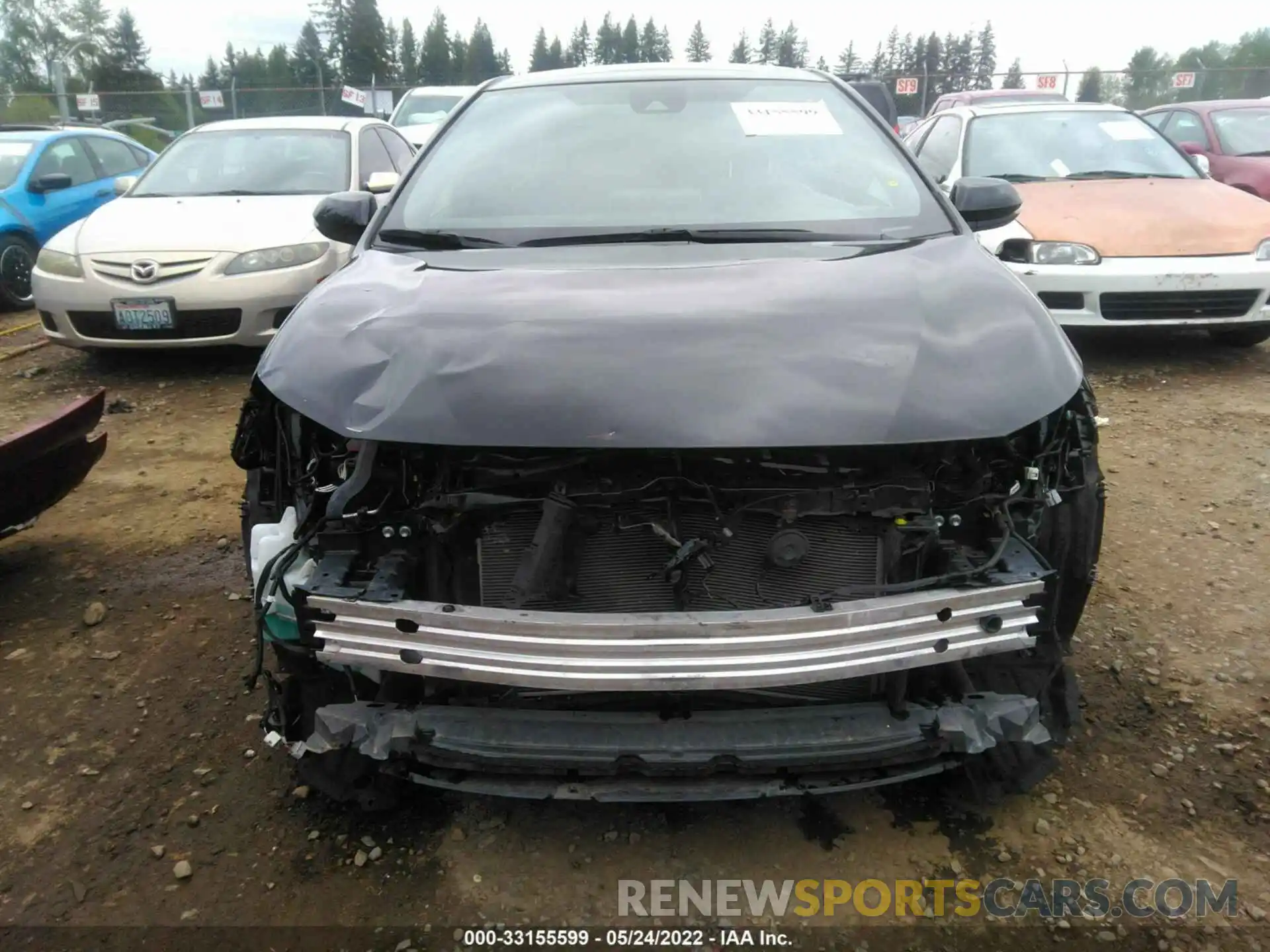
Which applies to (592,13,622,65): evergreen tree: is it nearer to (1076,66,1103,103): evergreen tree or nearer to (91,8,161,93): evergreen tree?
(91,8,161,93): evergreen tree

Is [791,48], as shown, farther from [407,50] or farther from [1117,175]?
[1117,175]

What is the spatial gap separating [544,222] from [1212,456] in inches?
140

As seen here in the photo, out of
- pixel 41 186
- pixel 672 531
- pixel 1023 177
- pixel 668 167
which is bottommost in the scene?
pixel 672 531

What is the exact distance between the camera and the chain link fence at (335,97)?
21.3m

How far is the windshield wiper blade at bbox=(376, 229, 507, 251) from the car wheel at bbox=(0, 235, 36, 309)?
21.8ft

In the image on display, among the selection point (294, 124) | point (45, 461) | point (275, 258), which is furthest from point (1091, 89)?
point (45, 461)

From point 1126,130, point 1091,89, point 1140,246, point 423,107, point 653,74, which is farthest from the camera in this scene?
point 1091,89

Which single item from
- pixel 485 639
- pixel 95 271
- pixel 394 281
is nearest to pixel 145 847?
pixel 485 639

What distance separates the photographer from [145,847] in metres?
2.16

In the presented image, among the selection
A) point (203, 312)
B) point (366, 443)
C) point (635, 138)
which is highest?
point (635, 138)

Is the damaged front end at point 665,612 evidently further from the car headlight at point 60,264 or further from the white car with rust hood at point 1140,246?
the car headlight at point 60,264

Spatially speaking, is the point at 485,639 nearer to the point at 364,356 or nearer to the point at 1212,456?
the point at 364,356

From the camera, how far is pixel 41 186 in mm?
7887

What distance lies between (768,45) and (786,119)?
67538mm
